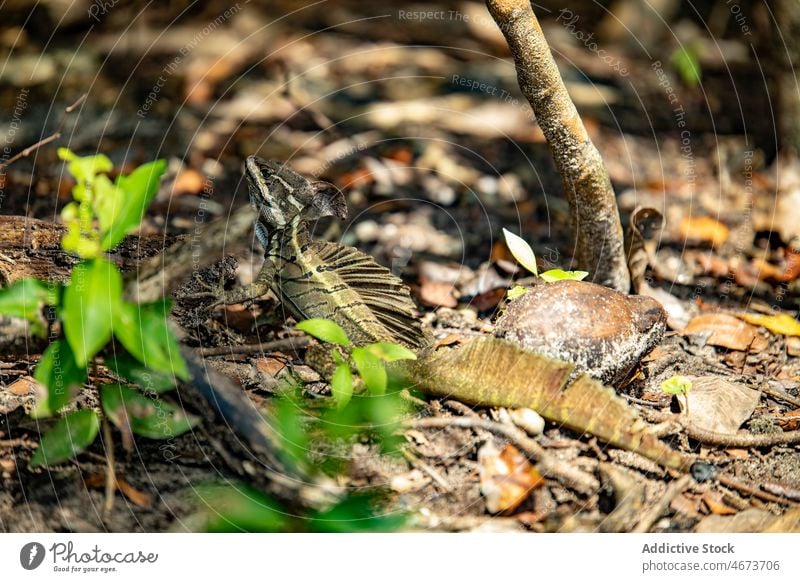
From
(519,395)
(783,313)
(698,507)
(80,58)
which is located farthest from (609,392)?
(80,58)

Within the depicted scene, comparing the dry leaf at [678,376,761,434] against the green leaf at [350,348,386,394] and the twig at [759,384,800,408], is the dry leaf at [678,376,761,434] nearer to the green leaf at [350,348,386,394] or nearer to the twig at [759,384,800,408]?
the twig at [759,384,800,408]

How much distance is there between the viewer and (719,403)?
216 cm

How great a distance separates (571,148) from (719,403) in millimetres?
805

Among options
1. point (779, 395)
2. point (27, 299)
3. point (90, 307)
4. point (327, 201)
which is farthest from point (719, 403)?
point (27, 299)

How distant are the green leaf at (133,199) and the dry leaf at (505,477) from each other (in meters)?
0.94

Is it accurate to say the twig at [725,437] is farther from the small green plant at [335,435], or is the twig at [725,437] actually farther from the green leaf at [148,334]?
the green leaf at [148,334]

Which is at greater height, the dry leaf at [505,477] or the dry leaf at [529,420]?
the dry leaf at [529,420]

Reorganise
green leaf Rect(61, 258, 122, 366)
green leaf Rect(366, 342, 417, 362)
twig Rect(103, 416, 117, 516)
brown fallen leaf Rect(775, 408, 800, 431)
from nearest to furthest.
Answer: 1. green leaf Rect(61, 258, 122, 366)
2. twig Rect(103, 416, 117, 516)
3. green leaf Rect(366, 342, 417, 362)
4. brown fallen leaf Rect(775, 408, 800, 431)

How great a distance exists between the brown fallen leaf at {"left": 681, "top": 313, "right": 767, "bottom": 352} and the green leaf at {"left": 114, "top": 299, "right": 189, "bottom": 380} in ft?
5.08

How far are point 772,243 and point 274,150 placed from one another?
1.83m

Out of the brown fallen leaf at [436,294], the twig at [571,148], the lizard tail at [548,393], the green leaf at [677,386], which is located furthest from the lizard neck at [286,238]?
the green leaf at [677,386]

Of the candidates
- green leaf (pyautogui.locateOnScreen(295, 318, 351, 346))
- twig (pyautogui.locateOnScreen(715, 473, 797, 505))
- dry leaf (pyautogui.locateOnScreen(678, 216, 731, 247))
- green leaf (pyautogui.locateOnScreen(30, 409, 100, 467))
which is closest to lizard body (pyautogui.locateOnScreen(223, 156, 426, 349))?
green leaf (pyautogui.locateOnScreen(295, 318, 351, 346))

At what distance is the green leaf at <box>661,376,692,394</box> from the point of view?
6.98 feet

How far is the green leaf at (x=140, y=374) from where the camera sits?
1.81 metres
